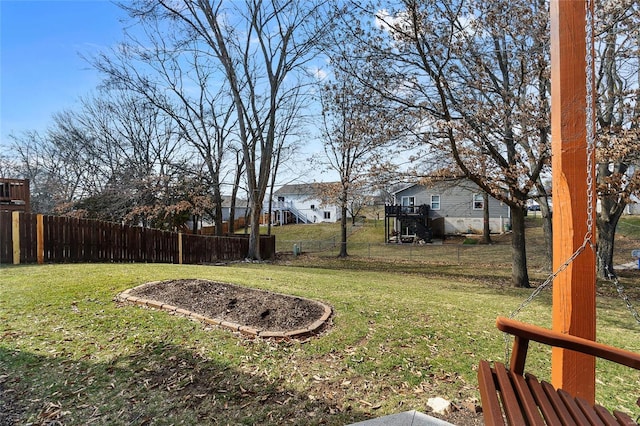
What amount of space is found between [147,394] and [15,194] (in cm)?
1283

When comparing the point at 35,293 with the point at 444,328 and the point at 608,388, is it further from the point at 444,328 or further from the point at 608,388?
the point at 608,388

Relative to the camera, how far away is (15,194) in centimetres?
1162

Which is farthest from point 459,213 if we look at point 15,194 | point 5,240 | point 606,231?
point 5,240

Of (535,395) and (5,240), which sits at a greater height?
(5,240)

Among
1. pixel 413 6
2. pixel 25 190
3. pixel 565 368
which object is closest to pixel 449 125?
pixel 413 6

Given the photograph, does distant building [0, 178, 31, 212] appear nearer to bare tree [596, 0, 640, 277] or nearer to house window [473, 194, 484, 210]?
bare tree [596, 0, 640, 277]

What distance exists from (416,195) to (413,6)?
24.2 meters

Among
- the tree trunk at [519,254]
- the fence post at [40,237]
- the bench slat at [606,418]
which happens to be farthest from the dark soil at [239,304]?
the tree trunk at [519,254]

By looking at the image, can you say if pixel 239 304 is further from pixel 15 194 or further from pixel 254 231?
pixel 254 231

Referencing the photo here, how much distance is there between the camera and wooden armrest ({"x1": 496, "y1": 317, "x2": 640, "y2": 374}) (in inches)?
64.4

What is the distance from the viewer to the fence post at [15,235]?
805 cm

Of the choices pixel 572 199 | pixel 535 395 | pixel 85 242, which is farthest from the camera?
pixel 85 242

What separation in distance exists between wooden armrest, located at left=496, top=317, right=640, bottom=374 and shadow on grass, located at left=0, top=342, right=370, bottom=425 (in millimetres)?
1191

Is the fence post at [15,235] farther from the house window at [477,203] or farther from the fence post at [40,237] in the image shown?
the house window at [477,203]
